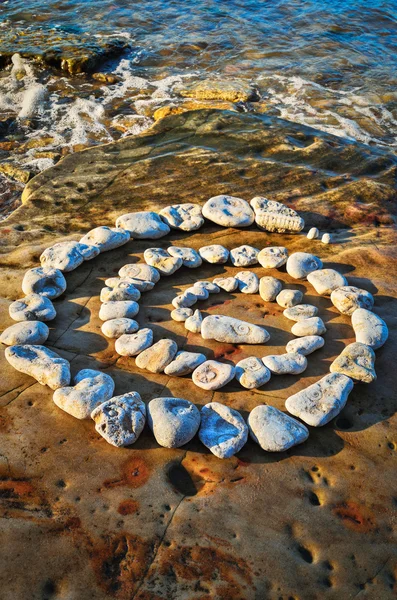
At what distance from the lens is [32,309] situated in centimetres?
392

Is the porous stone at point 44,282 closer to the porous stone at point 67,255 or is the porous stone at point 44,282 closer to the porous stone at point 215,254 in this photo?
the porous stone at point 67,255

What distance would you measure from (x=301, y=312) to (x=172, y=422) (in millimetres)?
1520

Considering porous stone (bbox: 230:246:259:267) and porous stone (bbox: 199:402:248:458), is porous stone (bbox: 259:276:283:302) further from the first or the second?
porous stone (bbox: 199:402:248:458)

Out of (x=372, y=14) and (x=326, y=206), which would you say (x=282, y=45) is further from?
(x=326, y=206)

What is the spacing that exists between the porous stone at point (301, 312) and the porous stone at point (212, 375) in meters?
0.82

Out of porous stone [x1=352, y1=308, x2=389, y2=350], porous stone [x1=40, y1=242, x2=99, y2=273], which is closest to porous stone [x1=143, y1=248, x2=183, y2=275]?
porous stone [x1=40, y1=242, x2=99, y2=273]

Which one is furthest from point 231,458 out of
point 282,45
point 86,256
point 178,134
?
point 282,45

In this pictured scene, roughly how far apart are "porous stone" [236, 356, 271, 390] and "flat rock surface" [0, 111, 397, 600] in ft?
0.22

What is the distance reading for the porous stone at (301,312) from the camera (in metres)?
4.03

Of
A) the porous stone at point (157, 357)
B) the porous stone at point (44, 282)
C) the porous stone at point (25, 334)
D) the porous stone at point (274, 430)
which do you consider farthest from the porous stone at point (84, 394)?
the porous stone at point (44, 282)

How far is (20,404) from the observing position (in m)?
3.27

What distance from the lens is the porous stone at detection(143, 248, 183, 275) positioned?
445 cm

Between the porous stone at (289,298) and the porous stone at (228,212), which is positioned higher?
the porous stone at (228,212)

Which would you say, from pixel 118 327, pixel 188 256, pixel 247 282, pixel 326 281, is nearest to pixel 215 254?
pixel 188 256
